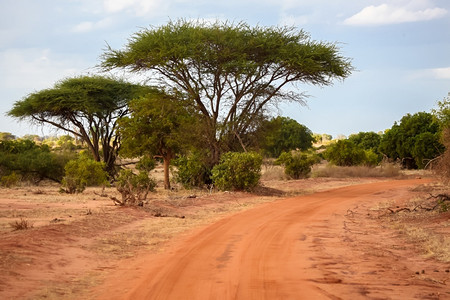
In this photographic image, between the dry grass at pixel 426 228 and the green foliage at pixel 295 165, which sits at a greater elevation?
the green foliage at pixel 295 165

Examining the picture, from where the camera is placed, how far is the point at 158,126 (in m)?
26.6

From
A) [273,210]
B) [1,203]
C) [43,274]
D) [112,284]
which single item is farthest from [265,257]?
[1,203]

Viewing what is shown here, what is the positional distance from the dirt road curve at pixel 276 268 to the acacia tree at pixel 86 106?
24.7m

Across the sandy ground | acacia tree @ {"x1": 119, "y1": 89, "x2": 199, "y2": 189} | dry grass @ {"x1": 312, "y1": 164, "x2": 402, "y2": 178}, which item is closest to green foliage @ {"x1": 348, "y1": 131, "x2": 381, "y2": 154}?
dry grass @ {"x1": 312, "y1": 164, "x2": 402, "y2": 178}

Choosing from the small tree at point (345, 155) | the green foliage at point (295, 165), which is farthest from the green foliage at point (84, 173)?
the small tree at point (345, 155)

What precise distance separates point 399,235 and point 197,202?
8614 mm

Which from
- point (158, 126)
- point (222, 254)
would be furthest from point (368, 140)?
point (222, 254)

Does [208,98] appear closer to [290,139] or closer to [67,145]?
[67,145]

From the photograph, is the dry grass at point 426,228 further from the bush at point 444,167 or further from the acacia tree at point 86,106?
the acacia tree at point 86,106

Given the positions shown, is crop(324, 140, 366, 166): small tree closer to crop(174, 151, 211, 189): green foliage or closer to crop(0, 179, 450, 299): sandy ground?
crop(174, 151, 211, 189): green foliage

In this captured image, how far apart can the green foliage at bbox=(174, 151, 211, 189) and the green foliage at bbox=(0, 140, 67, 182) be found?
1376 cm

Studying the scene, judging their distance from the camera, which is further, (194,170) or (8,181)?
(8,181)

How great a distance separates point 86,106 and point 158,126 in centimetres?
1004

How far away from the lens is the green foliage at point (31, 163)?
34503 millimetres
